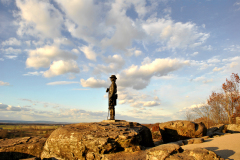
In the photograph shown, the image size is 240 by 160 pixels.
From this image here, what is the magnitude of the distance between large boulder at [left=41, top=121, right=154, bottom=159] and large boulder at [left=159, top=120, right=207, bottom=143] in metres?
6.10

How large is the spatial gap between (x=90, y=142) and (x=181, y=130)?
8428mm

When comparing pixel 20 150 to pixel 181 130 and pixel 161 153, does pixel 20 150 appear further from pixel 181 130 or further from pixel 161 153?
pixel 181 130

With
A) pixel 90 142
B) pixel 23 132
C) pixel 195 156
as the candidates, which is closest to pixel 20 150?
pixel 90 142

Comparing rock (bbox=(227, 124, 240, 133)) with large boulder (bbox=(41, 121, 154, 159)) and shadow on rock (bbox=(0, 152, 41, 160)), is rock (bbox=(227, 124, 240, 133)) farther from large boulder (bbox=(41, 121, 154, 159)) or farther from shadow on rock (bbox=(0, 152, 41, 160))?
shadow on rock (bbox=(0, 152, 41, 160))

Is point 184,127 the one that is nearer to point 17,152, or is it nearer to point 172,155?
point 172,155

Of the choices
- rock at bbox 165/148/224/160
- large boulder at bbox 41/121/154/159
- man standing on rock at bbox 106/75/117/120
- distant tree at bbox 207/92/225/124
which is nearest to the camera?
rock at bbox 165/148/224/160

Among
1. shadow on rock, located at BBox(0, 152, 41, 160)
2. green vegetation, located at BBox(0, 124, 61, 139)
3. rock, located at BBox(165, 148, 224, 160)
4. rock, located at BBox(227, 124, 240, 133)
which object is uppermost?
rock, located at BBox(165, 148, 224, 160)

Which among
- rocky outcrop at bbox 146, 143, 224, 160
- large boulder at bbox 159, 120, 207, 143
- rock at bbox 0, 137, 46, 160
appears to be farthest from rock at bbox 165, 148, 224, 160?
large boulder at bbox 159, 120, 207, 143

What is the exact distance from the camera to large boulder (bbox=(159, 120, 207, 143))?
11703mm

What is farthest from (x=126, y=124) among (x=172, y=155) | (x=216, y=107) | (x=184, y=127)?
(x=216, y=107)

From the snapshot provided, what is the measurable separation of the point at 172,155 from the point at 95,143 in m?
3.17

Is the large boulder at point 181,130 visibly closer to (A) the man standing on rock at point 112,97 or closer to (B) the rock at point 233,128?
(A) the man standing on rock at point 112,97

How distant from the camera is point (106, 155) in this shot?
19.9ft

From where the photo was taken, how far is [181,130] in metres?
11.9
